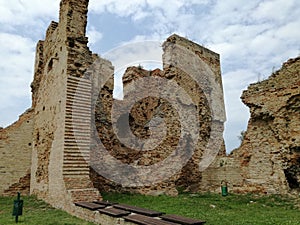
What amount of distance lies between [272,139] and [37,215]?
787cm

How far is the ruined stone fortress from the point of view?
8125mm

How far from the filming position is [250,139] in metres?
10.3

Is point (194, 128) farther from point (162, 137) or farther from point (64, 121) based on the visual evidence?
point (64, 121)

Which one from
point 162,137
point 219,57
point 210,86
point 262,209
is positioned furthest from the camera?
point 219,57

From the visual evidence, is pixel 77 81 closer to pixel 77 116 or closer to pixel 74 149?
pixel 77 116

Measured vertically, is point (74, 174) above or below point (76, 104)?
below

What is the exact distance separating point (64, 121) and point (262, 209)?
603cm

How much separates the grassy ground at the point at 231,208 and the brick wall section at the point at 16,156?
12.8 feet

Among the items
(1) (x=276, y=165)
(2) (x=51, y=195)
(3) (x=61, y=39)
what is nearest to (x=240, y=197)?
(1) (x=276, y=165)

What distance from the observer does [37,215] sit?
7070mm

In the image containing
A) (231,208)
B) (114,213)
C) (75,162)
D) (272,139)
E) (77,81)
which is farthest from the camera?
(272,139)

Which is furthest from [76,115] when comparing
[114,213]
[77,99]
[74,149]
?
[114,213]

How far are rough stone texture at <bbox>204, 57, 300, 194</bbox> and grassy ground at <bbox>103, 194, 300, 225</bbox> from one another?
31.1 inches

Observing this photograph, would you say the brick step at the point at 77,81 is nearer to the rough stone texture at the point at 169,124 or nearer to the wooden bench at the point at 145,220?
the rough stone texture at the point at 169,124
